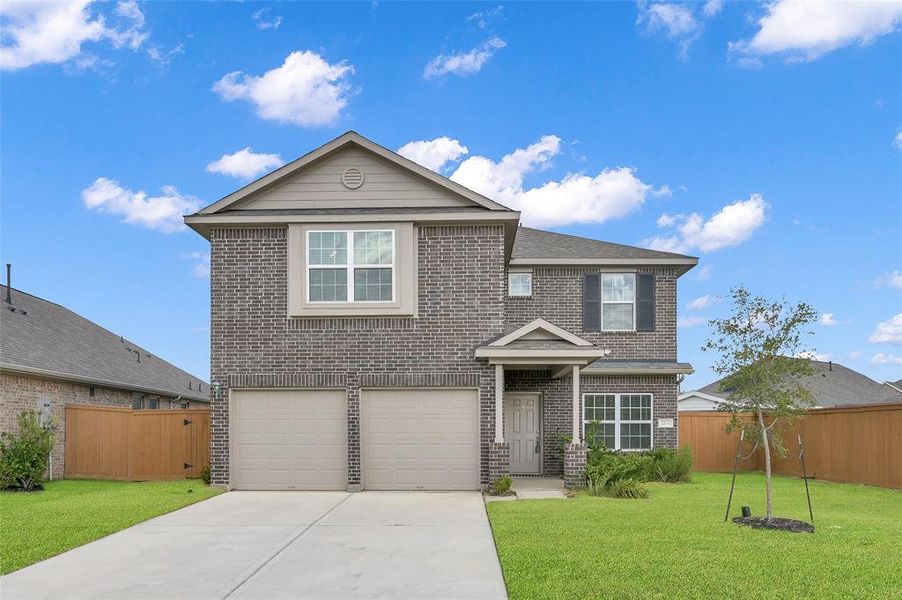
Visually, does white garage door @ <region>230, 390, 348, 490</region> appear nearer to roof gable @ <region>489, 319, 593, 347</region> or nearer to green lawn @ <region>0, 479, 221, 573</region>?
green lawn @ <region>0, 479, 221, 573</region>

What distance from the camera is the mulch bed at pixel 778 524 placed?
1169cm

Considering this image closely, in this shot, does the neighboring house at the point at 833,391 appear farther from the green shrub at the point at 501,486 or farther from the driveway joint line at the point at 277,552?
the driveway joint line at the point at 277,552

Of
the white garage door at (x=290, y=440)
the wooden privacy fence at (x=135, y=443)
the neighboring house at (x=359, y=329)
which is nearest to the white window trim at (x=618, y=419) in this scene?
the neighboring house at (x=359, y=329)

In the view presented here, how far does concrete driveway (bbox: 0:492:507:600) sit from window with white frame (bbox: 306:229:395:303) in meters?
4.64

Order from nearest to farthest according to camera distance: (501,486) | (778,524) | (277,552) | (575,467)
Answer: (277,552), (778,524), (501,486), (575,467)

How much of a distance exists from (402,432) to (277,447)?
104 inches

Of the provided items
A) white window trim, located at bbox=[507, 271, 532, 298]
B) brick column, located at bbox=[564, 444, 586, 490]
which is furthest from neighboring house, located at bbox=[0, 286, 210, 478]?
brick column, located at bbox=[564, 444, 586, 490]

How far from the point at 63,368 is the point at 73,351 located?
2655 mm

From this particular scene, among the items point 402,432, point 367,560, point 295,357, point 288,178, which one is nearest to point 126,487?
point 295,357

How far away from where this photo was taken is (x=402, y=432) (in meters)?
17.0

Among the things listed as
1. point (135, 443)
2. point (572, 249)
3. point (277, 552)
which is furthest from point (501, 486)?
point (135, 443)

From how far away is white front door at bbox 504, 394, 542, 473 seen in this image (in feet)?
66.8

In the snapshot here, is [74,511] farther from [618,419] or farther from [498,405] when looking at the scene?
[618,419]

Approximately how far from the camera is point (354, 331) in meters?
16.9
